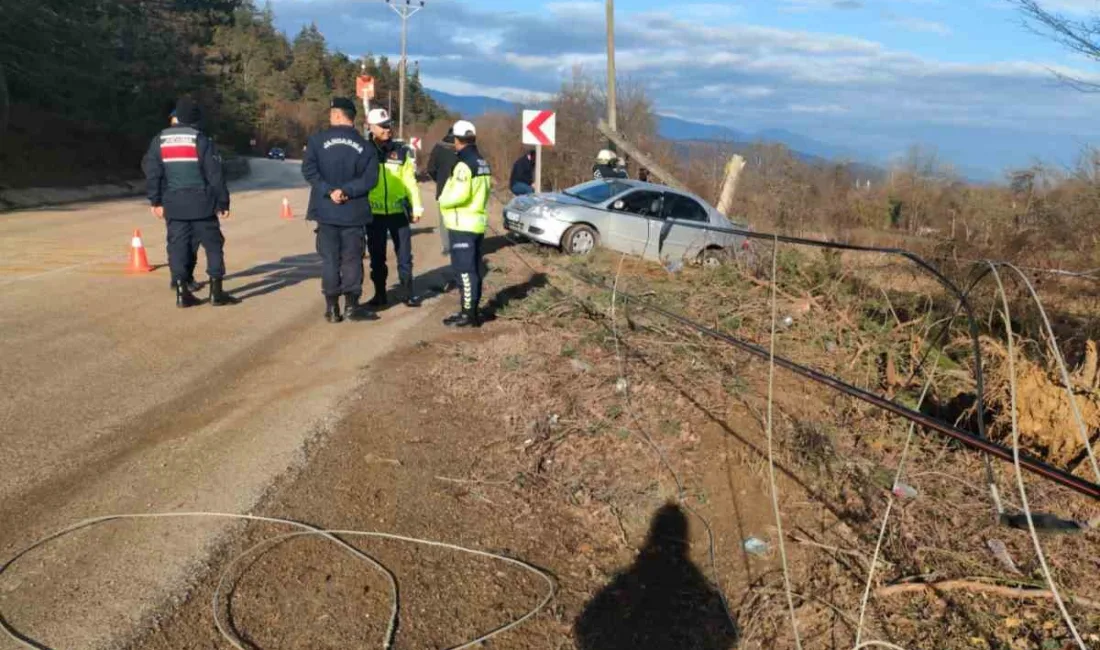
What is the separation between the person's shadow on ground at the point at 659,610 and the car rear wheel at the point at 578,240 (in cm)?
999

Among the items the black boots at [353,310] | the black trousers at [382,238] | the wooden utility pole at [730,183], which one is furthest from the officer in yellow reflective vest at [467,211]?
the wooden utility pole at [730,183]

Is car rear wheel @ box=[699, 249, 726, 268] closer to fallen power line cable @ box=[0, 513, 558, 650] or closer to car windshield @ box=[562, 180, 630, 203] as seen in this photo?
car windshield @ box=[562, 180, 630, 203]

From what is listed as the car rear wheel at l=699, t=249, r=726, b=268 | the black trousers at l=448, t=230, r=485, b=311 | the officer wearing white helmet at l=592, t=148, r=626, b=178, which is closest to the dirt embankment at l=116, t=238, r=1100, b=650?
the black trousers at l=448, t=230, r=485, b=311

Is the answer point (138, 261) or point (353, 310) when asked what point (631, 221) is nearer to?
point (353, 310)

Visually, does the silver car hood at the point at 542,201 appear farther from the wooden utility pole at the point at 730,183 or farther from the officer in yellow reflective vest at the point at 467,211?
the officer in yellow reflective vest at the point at 467,211

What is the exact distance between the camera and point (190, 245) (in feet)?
27.1

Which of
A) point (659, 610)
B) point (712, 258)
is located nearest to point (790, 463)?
point (659, 610)

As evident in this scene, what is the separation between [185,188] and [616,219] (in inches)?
306

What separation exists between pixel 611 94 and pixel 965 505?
1850cm

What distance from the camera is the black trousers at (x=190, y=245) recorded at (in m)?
8.12

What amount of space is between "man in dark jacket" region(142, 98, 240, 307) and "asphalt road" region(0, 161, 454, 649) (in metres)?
0.50

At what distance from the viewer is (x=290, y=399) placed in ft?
18.8

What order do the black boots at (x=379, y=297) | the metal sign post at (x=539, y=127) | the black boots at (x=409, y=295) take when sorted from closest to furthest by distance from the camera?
the black boots at (x=379, y=297), the black boots at (x=409, y=295), the metal sign post at (x=539, y=127)

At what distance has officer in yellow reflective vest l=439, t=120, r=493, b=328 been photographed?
773cm
